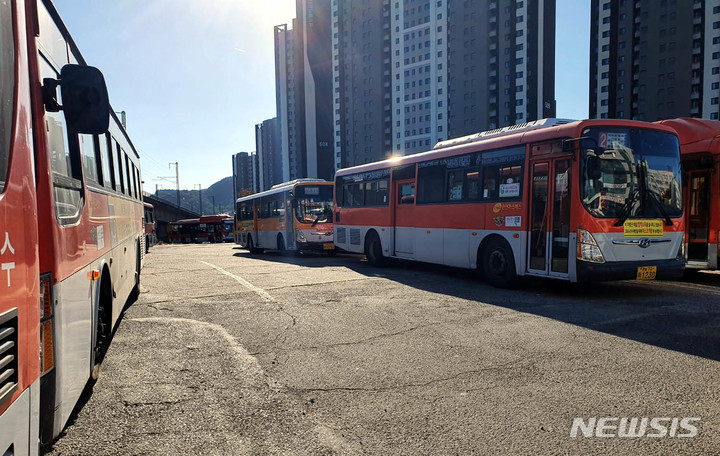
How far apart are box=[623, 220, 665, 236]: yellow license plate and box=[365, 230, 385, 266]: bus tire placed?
24.5ft

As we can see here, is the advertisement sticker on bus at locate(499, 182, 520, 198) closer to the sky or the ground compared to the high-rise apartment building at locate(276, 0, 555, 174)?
closer to the ground

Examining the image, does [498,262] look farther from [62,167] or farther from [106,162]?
[62,167]

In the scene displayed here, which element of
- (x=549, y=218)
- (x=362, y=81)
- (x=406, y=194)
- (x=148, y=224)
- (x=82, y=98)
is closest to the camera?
(x=82, y=98)

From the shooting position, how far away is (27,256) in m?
2.23

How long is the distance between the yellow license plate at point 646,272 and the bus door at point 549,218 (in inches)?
44.7

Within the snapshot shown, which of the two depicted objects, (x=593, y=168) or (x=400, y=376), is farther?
(x=593, y=168)

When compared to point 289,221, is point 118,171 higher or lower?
higher

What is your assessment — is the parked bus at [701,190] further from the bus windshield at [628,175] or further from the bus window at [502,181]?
the bus window at [502,181]

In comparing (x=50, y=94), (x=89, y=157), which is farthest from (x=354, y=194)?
(x=50, y=94)

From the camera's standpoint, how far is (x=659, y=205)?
344 inches

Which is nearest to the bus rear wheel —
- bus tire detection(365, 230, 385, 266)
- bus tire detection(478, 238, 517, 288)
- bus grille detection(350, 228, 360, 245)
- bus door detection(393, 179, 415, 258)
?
bus grille detection(350, 228, 360, 245)

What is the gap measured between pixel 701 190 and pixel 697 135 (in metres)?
1.25

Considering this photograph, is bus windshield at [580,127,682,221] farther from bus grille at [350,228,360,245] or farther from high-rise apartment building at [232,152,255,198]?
high-rise apartment building at [232,152,255,198]

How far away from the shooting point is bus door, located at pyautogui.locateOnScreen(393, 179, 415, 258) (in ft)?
43.8
